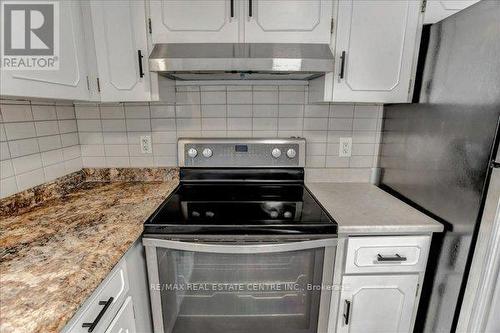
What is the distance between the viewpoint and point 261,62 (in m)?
0.99

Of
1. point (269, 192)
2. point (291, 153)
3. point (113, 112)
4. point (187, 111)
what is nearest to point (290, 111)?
point (291, 153)

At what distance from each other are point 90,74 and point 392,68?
1.37 meters

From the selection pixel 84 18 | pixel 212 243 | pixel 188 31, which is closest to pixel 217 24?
pixel 188 31

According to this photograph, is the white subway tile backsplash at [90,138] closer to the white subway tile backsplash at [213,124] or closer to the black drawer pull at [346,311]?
the white subway tile backsplash at [213,124]

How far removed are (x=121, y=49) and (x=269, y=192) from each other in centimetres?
100

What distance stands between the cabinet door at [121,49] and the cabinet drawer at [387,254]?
1151 millimetres

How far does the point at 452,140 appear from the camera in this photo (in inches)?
37.0

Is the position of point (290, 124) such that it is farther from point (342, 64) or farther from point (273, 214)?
point (273, 214)

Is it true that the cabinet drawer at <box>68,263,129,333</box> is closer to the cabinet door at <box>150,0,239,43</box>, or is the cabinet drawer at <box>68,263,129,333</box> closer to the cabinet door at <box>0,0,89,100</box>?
the cabinet door at <box>0,0,89,100</box>

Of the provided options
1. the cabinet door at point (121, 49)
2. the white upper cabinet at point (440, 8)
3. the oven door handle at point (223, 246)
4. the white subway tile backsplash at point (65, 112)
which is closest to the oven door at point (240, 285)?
the oven door handle at point (223, 246)

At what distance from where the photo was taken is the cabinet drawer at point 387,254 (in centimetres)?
102

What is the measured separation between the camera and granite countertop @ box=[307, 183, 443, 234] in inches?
39.3

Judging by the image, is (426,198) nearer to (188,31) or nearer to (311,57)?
(311,57)

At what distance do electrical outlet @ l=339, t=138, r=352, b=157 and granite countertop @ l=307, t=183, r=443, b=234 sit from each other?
0.20 metres
